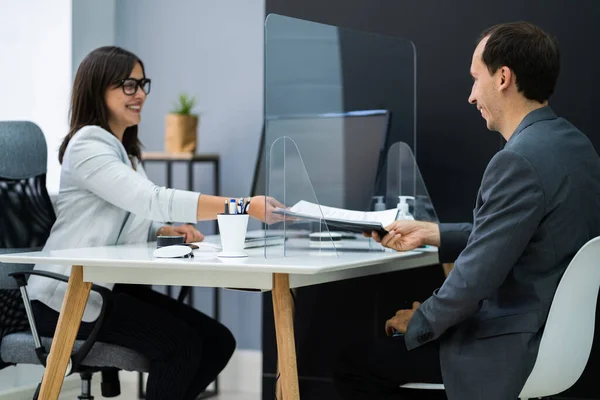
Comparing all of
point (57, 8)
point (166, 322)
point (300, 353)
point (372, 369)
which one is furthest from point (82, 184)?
point (57, 8)

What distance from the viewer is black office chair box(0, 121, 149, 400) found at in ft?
8.23

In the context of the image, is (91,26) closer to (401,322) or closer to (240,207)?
(240,207)

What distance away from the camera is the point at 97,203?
2709mm

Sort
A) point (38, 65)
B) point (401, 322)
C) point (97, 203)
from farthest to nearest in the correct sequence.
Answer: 1. point (38, 65)
2. point (97, 203)
3. point (401, 322)

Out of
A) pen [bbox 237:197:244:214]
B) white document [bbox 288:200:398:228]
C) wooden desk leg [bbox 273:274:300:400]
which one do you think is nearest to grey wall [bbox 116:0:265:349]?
white document [bbox 288:200:398:228]

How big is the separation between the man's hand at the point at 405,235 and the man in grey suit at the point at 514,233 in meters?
0.45

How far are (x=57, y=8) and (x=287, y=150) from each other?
2348 millimetres

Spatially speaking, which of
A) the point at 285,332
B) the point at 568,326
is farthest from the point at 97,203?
the point at 568,326

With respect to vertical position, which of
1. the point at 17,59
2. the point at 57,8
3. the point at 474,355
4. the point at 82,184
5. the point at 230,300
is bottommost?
the point at 230,300

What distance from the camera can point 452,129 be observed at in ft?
11.0

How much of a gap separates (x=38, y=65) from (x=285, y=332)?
8.58 feet

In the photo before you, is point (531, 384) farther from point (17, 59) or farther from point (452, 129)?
point (17, 59)

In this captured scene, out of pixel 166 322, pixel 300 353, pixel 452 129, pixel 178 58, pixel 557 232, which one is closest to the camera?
pixel 557 232

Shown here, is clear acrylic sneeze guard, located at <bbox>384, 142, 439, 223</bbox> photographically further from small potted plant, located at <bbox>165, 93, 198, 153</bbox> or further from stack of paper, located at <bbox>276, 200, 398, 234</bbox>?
small potted plant, located at <bbox>165, 93, 198, 153</bbox>
